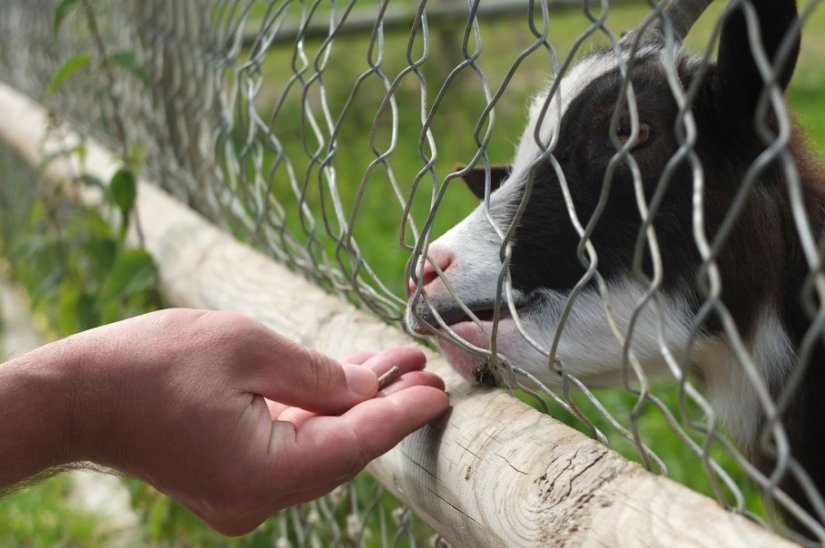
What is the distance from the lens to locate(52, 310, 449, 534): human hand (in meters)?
1.64

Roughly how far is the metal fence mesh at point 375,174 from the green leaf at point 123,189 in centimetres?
27

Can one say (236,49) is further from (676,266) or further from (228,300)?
(676,266)

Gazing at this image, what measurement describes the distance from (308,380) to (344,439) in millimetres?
134

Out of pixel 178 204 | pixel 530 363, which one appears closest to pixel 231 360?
pixel 530 363

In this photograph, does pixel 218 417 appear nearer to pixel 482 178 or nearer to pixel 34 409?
pixel 34 409

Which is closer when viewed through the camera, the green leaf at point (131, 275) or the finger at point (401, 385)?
the finger at point (401, 385)

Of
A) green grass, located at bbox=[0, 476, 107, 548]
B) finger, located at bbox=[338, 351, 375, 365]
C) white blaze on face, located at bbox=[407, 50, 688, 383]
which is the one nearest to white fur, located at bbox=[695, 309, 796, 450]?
white blaze on face, located at bbox=[407, 50, 688, 383]

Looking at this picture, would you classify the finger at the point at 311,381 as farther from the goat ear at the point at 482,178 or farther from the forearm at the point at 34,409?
the goat ear at the point at 482,178

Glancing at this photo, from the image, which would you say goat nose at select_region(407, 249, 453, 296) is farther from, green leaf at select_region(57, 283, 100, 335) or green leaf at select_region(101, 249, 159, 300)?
green leaf at select_region(57, 283, 100, 335)

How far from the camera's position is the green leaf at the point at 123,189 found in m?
3.20

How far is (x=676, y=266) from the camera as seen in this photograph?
6.75 feet

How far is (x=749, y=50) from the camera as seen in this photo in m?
1.86

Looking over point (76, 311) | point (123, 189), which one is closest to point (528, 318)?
point (123, 189)

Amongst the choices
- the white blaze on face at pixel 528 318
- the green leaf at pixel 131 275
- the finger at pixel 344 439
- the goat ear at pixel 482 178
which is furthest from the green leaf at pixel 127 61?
the finger at pixel 344 439
